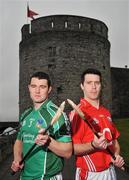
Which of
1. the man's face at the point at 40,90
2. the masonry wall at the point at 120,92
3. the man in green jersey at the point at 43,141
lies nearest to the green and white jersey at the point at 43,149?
the man in green jersey at the point at 43,141

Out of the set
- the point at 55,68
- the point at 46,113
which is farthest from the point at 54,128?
the point at 55,68

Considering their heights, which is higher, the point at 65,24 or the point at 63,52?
the point at 65,24

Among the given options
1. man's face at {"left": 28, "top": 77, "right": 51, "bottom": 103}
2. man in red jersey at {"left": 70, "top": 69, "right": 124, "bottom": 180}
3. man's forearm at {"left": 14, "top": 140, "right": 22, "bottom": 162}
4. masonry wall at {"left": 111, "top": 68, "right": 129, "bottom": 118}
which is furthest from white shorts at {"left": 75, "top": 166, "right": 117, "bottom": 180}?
masonry wall at {"left": 111, "top": 68, "right": 129, "bottom": 118}

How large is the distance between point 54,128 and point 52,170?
36cm

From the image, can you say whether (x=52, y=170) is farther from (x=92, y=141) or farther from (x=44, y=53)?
(x=44, y=53)

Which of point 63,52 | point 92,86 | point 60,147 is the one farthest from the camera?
point 63,52

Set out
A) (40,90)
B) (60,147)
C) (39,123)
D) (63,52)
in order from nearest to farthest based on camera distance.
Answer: (60,147)
(39,123)
(40,90)
(63,52)

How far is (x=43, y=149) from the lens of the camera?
10.5 ft

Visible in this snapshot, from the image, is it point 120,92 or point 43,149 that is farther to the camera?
point 120,92

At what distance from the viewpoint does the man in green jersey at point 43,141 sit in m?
3.15

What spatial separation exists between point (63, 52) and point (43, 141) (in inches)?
959

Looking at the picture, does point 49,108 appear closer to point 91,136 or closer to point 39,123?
point 39,123

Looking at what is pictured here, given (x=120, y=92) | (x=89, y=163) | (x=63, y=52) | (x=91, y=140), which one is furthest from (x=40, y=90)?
(x=120, y=92)

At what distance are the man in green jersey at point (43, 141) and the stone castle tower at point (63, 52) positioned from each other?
74.3ft
